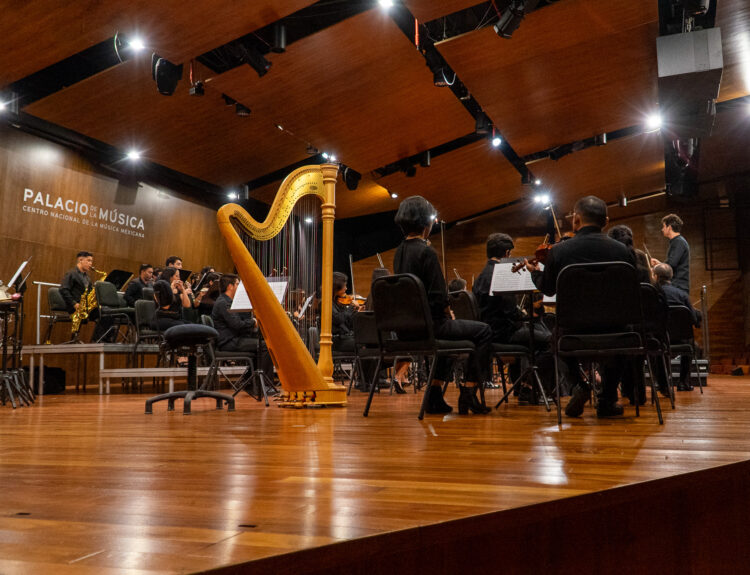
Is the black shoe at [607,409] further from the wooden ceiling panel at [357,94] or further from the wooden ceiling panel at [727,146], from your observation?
the wooden ceiling panel at [727,146]

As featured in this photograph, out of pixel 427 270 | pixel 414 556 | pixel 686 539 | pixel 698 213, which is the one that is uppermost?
pixel 698 213

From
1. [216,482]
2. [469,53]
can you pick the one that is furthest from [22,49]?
[216,482]

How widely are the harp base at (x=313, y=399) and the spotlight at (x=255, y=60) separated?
4132 mm

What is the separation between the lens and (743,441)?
7.33 feet

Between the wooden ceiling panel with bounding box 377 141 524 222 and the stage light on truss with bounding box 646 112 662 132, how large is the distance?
94.6 inches

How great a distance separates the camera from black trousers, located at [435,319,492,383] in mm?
3719

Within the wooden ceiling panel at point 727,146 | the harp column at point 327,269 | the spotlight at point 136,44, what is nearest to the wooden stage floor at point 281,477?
the harp column at point 327,269

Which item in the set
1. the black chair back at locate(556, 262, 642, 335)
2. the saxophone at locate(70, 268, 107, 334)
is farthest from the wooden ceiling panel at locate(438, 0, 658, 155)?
the saxophone at locate(70, 268, 107, 334)

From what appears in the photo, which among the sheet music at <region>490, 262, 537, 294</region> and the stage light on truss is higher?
the stage light on truss

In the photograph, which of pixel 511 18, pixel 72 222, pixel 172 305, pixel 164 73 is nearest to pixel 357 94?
pixel 164 73

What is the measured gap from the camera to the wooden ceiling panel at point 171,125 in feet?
27.8

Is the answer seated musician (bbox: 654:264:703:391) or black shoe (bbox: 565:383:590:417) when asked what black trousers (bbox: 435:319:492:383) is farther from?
seated musician (bbox: 654:264:703:391)

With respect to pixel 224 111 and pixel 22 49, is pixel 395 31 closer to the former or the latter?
pixel 224 111

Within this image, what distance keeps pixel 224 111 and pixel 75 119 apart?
1958 mm
